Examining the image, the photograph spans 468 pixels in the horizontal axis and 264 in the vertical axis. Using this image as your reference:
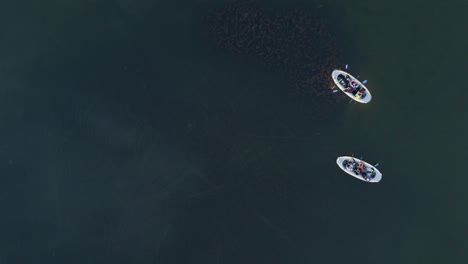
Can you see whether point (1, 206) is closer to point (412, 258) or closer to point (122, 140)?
point (122, 140)

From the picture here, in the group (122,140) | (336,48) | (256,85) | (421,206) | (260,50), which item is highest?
(336,48)

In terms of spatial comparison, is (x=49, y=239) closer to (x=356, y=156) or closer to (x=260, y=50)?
(x=260, y=50)

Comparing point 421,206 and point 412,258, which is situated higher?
point 421,206

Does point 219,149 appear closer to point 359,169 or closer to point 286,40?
point 286,40

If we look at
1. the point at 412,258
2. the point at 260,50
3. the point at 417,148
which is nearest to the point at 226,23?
the point at 260,50

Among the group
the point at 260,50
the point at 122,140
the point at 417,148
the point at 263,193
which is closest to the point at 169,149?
the point at 122,140
